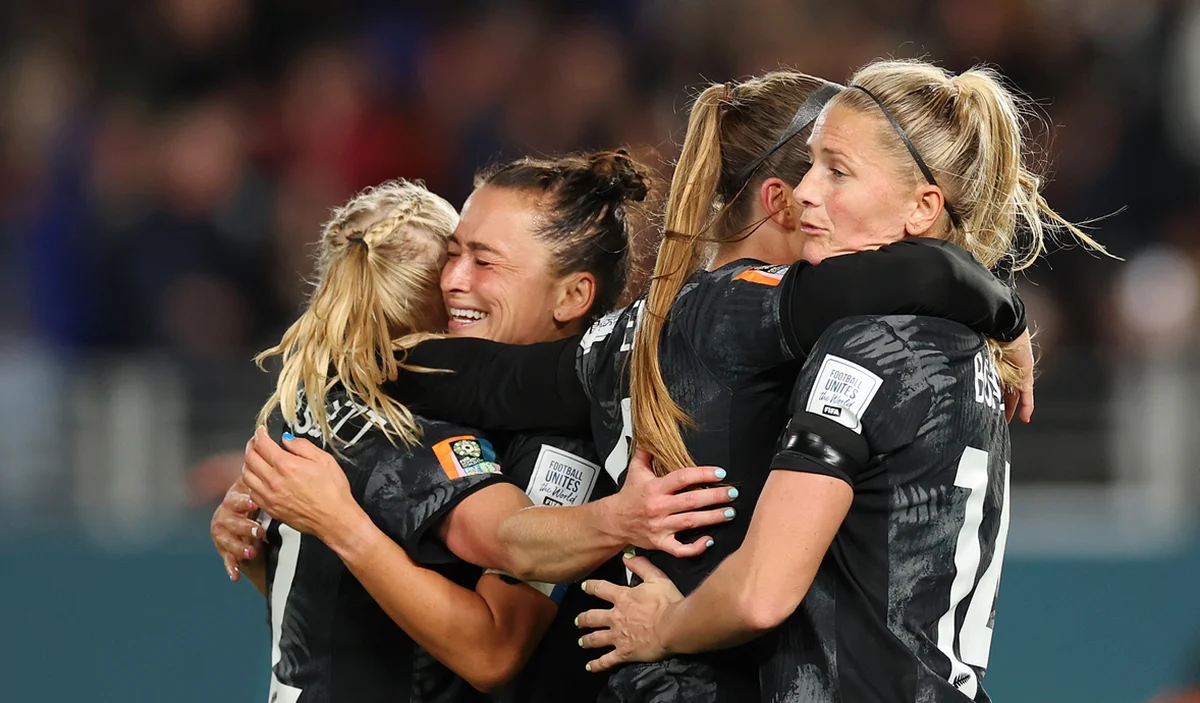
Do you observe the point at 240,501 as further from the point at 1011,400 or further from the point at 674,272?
the point at 1011,400

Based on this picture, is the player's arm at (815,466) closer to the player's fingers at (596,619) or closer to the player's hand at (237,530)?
the player's fingers at (596,619)

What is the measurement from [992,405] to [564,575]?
76 cm

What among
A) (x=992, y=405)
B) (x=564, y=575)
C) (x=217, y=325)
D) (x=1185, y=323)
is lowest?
(x=217, y=325)

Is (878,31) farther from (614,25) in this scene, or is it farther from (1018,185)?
(1018,185)

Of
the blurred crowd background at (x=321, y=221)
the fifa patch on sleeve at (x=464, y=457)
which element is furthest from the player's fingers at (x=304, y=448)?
the blurred crowd background at (x=321, y=221)

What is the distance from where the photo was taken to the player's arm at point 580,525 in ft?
7.84

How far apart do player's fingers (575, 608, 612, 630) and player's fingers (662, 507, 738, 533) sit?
21cm

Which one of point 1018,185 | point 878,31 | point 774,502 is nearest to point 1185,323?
point 878,31

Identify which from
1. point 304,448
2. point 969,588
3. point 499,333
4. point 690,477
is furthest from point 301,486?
point 969,588

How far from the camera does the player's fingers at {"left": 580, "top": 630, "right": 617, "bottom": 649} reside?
8.16 feet

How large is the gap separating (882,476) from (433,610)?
0.88 meters

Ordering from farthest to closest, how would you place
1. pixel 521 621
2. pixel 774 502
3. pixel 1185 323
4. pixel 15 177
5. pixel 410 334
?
pixel 15 177 < pixel 1185 323 < pixel 410 334 < pixel 521 621 < pixel 774 502

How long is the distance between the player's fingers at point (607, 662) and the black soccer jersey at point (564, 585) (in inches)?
11.6

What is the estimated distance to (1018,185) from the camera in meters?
2.54
